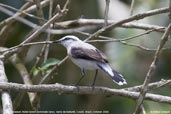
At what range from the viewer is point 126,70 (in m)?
5.23

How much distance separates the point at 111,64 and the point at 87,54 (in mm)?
1845

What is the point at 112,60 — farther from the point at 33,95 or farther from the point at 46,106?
the point at 33,95

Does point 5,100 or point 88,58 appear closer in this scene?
point 5,100

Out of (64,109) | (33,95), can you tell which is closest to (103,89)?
(33,95)

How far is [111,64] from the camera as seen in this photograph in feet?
17.3

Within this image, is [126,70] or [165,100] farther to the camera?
[126,70]

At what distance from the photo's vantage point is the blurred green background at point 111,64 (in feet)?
16.9

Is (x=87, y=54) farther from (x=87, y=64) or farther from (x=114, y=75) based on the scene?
(x=114, y=75)

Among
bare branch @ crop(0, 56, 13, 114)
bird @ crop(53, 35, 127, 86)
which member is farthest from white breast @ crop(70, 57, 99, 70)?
bare branch @ crop(0, 56, 13, 114)

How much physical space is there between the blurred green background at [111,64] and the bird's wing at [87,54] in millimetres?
1506

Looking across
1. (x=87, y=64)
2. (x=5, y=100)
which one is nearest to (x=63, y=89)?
(x=5, y=100)

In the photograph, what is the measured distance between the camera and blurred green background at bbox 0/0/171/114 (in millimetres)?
5137

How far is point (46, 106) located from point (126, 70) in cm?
98

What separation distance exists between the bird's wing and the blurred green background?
1506 millimetres
